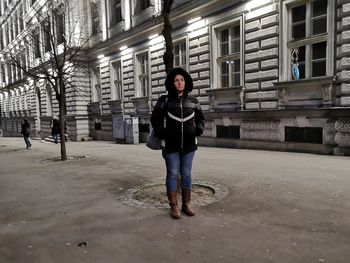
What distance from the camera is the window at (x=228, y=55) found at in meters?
12.8

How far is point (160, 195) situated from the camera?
18.0ft

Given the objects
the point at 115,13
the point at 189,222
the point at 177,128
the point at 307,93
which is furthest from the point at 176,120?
the point at 115,13

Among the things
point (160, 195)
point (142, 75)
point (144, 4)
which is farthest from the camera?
point (142, 75)

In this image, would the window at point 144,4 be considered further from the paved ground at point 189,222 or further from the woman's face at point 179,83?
the woman's face at point 179,83

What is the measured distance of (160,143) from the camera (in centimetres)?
444

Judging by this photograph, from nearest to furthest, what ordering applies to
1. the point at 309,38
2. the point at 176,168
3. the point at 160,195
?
the point at 176,168 < the point at 160,195 < the point at 309,38

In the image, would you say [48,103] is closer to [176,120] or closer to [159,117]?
[159,117]

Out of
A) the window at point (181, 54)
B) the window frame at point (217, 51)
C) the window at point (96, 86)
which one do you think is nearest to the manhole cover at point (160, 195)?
the window frame at point (217, 51)

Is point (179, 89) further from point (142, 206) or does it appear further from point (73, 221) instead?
point (73, 221)

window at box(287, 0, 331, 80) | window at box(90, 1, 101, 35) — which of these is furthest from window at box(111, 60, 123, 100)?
window at box(287, 0, 331, 80)

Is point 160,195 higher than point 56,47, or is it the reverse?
point 56,47

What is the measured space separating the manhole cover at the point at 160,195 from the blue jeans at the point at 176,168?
578mm

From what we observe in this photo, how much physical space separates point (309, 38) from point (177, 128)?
7962 mm

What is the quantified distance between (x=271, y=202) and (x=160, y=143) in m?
1.98
